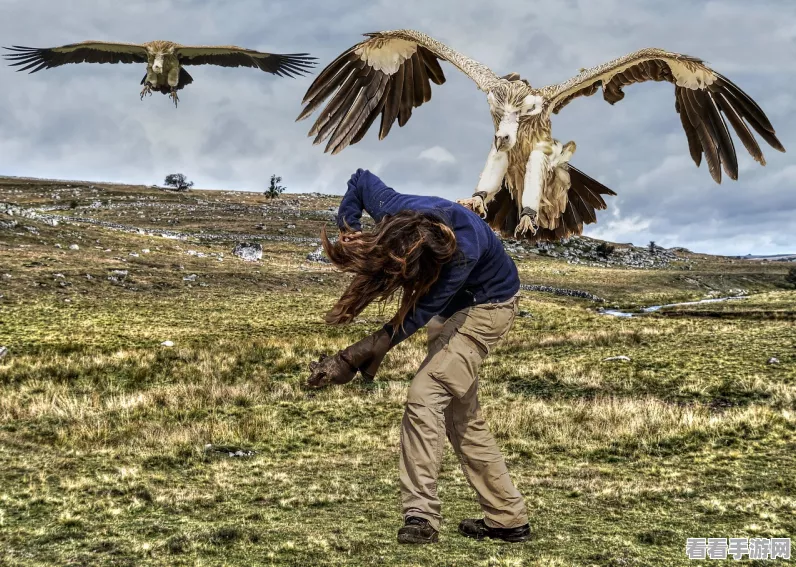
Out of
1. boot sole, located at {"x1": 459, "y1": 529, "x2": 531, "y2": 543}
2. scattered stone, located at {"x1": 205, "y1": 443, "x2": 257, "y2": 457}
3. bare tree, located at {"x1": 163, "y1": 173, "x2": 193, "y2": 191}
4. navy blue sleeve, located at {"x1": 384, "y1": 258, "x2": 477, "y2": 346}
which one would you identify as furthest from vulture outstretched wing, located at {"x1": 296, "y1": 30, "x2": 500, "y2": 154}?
bare tree, located at {"x1": 163, "y1": 173, "x2": 193, "y2": 191}

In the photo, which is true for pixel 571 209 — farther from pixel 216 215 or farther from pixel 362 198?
pixel 216 215

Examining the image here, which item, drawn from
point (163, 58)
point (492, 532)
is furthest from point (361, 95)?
point (163, 58)

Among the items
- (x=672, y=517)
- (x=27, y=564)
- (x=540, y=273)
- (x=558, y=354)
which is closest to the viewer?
(x=27, y=564)

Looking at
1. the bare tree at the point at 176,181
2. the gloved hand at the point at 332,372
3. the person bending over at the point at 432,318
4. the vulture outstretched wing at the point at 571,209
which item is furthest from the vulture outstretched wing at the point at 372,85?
the bare tree at the point at 176,181

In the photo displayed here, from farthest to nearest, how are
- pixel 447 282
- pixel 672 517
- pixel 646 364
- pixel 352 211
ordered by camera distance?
pixel 646 364, pixel 672 517, pixel 352 211, pixel 447 282

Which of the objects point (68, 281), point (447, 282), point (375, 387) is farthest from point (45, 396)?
point (68, 281)

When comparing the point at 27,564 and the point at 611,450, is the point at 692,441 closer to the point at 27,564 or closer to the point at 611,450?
the point at 611,450

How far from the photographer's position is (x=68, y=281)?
93.2 feet

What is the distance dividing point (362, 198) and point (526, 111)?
1.26 m

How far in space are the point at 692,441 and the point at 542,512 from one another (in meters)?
4.81

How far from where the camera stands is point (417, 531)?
14.9ft

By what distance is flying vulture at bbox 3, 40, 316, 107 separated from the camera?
51.6 ft

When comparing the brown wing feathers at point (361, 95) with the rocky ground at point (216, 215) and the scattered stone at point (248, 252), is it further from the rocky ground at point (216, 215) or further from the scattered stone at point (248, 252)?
the rocky ground at point (216, 215)

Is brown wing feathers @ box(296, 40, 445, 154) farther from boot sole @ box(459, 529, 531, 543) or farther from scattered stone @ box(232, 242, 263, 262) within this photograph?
scattered stone @ box(232, 242, 263, 262)
